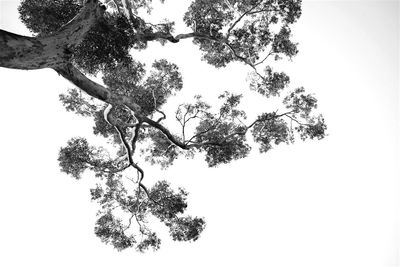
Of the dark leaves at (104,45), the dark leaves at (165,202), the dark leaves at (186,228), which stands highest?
the dark leaves at (104,45)

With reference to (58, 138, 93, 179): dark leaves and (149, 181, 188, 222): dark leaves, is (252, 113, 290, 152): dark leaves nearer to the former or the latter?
(149, 181, 188, 222): dark leaves

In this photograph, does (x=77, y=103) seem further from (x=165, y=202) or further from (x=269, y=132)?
(x=269, y=132)

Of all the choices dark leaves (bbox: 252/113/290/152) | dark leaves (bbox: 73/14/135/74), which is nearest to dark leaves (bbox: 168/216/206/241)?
dark leaves (bbox: 252/113/290/152)

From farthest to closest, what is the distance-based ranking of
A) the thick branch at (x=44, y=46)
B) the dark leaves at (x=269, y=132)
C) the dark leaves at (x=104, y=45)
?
the dark leaves at (x=269, y=132)
the dark leaves at (x=104, y=45)
the thick branch at (x=44, y=46)

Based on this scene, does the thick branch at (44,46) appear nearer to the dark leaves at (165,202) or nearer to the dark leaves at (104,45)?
the dark leaves at (104,45)

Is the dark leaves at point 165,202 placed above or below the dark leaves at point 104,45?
below

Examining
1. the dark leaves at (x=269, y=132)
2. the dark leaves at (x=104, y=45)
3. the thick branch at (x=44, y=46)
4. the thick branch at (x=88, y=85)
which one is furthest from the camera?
the dark leaves at (x=269, y=132)

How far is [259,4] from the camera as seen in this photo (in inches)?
422

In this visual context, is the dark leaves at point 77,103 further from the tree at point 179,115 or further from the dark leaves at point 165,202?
the dark leaves at point 165,202

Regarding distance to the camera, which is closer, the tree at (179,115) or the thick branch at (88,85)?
the thick branch at (88,85)

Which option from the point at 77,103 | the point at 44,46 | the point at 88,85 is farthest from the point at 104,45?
the point at 77,103

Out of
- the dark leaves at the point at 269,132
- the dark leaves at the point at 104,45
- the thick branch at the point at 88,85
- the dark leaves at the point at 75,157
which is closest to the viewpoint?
the thick branch at the point at 88,85

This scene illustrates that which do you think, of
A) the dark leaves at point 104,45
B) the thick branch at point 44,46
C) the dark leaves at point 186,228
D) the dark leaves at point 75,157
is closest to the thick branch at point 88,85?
the thick branch at point 44,46

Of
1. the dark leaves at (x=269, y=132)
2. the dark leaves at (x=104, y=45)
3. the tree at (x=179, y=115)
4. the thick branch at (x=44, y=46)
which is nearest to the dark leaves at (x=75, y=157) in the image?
the tree at (x=179, y=115)
